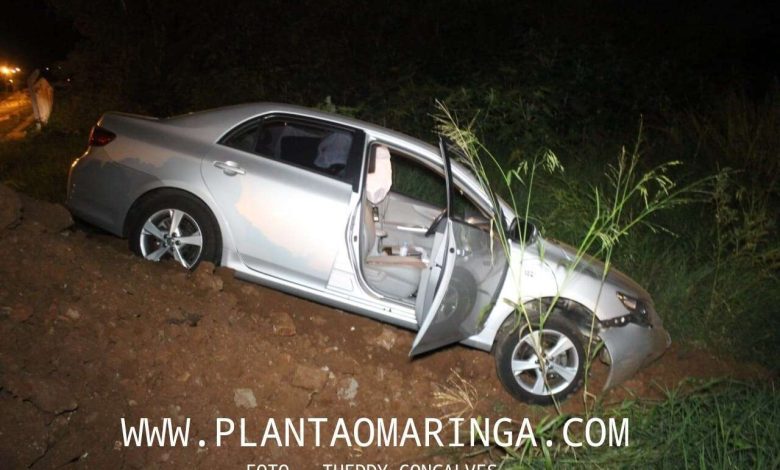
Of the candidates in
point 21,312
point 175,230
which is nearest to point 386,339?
point 175,230

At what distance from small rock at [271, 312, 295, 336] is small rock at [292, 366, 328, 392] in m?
0.46

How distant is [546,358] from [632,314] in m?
0.75

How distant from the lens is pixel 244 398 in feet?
13.3

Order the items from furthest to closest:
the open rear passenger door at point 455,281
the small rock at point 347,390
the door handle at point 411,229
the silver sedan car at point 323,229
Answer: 1. the door handle at point 411,229
2. the silver sedan car at point 323,229
3. the small rock at point 347,390
4. the open rear passenger door at point 455,281

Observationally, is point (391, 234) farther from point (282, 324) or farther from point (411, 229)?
point (282, 324)

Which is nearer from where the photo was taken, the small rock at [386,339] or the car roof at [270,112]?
the car roof at [270,112]

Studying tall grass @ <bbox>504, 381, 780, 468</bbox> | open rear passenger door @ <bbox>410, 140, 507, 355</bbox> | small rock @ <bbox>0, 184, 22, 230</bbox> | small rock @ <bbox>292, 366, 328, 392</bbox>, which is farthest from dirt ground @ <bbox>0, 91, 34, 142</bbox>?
tall grass @ <bbox>504, 381, 780, 468</bbox>

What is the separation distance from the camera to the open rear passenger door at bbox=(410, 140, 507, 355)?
13.6ft

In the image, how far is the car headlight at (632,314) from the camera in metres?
4.82

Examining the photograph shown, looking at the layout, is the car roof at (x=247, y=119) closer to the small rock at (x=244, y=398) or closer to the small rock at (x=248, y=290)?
the small rock at (x=248, y=290)

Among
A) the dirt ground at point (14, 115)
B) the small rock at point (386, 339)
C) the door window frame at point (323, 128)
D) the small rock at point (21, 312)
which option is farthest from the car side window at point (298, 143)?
the dirt ground at point (14, 115)

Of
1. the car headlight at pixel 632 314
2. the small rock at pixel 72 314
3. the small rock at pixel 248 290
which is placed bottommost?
the small rock at pixel 248 290

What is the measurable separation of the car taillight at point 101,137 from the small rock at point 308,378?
241 cm

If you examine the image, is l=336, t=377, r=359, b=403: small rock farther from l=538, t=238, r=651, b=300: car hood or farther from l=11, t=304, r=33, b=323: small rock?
l=11, t=304, r=33, b=323: small rock
